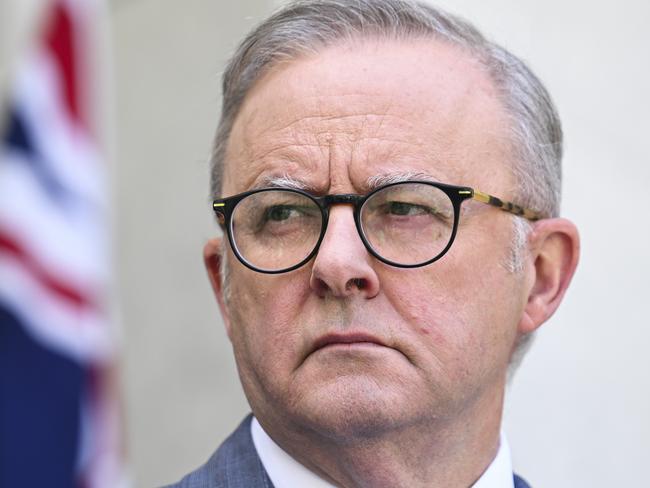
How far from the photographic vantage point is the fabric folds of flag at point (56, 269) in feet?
9.52

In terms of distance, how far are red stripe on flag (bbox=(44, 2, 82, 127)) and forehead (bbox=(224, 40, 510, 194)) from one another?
16.7 inches

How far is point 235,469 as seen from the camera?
3117mm

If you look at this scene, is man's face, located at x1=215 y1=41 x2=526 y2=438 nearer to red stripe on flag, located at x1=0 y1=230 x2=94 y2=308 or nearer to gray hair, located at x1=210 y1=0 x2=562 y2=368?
gray hair, located at x1=210 y1=0 x2=562 y2=368

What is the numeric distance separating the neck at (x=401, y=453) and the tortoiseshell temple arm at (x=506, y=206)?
1.57 feet

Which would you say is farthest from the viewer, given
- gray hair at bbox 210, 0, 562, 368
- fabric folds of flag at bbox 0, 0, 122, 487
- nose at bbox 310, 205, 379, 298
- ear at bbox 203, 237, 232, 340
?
ear at bbox 203, 237, 232, 340

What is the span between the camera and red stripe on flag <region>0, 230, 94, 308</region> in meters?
3.00

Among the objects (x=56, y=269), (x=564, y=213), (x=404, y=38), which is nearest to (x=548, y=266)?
(x=404, y=38)

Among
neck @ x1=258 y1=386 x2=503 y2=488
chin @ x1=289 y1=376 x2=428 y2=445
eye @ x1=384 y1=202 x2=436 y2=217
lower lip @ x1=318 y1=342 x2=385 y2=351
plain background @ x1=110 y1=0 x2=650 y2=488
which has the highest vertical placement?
eye @ x1=384 y1=202 x2=436 y2=217

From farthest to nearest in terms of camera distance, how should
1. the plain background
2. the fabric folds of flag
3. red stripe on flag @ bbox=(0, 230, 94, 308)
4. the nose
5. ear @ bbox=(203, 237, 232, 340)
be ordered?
Answer: 1. the plain background
2. ear @ bbox=(203, 237, 232, 340)
3. red stripe on flag @ bbox=(0, 230, 94, 308)
4. the fabric folds of flag
5. the nose

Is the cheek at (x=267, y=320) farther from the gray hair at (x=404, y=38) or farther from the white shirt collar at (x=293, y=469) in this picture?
the gray hair at (x=404, y=38)

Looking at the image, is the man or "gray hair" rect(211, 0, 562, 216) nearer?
the man

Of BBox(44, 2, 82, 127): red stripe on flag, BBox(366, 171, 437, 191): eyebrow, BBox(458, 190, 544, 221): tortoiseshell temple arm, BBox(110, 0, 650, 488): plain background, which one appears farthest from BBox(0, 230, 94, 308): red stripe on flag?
BBox(110, 0, 650, 488): plain background

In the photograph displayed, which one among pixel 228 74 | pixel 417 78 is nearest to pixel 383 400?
pixel 417 78

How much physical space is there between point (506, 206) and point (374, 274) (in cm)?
47
